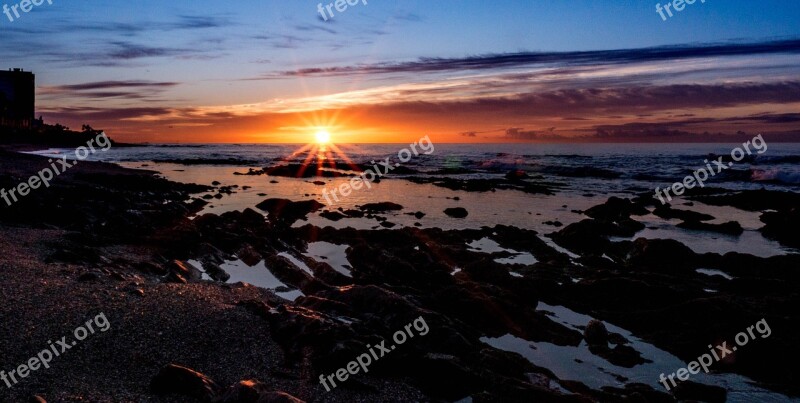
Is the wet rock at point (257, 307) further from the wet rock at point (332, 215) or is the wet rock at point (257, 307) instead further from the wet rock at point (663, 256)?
the wet rock at point (332, 215)

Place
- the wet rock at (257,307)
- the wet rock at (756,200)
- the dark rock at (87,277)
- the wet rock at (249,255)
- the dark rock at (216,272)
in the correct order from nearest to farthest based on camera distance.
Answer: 1. the wet rock at (257,307)
2. the dark rock at (87,277)
3. the dark rock at (216,272)
4. the wet rock at (249,255)
5. the wet rock at (756,200)

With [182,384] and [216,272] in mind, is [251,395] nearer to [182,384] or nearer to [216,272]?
[182,384]

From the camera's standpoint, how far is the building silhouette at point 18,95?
82.1 metres

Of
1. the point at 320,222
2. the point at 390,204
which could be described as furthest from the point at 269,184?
the point at 320,222

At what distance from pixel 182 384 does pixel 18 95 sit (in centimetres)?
→ 10183

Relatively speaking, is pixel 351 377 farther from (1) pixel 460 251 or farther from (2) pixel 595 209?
(2) pixel 595 209

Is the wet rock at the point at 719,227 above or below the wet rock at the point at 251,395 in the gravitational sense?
above

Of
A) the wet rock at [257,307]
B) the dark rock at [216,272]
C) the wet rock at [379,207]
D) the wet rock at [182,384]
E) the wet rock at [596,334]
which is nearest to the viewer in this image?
the wet rock at [182,384]

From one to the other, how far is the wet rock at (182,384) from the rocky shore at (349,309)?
20mm

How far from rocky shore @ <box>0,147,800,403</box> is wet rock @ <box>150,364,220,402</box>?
0.07ft

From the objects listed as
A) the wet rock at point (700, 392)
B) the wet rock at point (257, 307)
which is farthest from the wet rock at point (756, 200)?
the wet rock at point (257, 307)

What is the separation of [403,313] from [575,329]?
3.77 metres

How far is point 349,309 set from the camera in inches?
399

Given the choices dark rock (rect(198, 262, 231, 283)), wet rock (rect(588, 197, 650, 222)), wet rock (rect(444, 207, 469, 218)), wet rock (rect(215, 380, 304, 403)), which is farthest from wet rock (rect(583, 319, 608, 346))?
wet rock (rect(588, 197, 650, 222))
